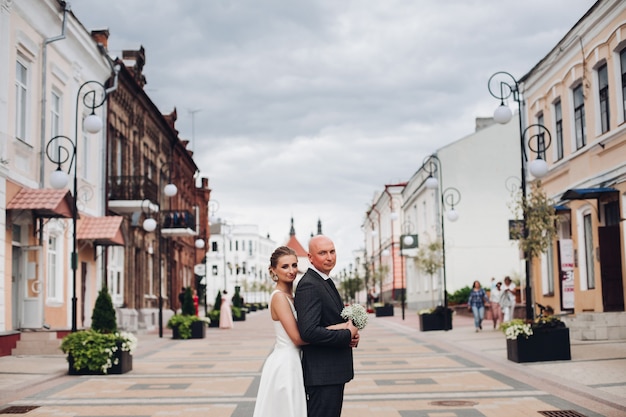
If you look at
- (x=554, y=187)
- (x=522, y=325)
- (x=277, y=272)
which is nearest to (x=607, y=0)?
(x=554, y=187)

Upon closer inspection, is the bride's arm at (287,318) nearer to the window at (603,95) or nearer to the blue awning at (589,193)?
the blue awning at (589,193)

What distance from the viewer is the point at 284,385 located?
16.6ft

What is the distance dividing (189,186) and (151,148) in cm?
1823

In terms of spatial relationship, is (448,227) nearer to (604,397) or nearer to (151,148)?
(151,148)

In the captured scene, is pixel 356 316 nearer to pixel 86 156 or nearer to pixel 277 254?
pixel 277 254

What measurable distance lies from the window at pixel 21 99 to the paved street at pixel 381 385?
5.63m

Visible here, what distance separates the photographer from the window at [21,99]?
65.0ft

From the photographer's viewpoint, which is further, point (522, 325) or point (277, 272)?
point (522, 325)

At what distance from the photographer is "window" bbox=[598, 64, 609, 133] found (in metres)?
21.5

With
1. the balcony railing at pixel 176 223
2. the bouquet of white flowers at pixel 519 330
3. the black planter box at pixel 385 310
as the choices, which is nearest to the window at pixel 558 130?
the bouquet of white flowers at pixel 519 330

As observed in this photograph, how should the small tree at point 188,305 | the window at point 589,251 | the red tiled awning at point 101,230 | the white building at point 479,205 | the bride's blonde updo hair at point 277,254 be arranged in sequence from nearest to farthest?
the bride's blonde updo hair at point 277,254 → the window at point 589,251 → the red tiled awning at point 101,230 → the small tree at point 188,305 → the white building at point 479,205

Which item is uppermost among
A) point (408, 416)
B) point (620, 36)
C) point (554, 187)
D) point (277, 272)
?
point (620, 36)

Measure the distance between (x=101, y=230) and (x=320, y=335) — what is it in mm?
20258

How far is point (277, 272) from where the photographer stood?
209 inches
